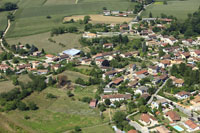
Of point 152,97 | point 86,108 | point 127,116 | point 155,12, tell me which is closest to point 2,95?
point 86,108

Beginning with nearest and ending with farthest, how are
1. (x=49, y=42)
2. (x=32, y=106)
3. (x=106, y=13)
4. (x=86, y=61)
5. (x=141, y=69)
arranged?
(x=32, y=106) → (x=141, y=69) → (x=86, y=61) → (x=49, y=42) → (x=106, y=13)

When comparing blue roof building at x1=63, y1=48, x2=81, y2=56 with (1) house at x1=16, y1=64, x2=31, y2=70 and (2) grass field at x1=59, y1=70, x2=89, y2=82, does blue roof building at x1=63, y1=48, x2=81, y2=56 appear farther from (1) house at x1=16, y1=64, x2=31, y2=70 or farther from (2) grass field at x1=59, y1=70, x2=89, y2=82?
(1) house at x1=16, y1=64, x2=31, y2=70

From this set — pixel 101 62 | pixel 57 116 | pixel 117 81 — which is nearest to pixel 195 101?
pixel 117 81

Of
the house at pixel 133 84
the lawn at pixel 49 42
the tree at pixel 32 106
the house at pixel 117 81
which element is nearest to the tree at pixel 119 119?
the house at pixel 133 84

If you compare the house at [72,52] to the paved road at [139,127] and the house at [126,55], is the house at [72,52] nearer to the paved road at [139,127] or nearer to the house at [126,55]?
the house at [126,55]

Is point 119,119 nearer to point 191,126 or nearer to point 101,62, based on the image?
point 191,126

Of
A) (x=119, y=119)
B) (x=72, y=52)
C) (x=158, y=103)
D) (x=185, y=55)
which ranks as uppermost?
(x=72, y=52)

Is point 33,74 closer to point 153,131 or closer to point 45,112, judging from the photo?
point 45,112

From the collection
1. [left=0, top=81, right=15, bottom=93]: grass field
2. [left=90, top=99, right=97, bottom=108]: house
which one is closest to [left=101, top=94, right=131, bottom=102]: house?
[left=90, top=99, right=97, bottom=108]: house
